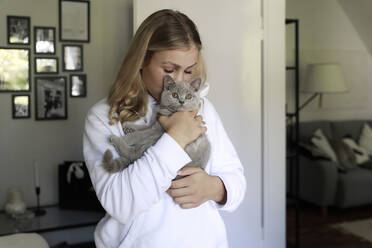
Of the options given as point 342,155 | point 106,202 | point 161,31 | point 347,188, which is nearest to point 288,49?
→ point 342,155

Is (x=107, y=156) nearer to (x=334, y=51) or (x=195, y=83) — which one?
(x=195, y=83)

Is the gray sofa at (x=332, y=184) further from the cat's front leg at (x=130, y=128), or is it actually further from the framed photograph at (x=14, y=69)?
the cat's front leg at (x=130, y=128)

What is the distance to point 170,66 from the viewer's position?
1.14 m

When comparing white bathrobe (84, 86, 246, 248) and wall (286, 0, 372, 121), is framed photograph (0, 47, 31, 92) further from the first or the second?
wall (286, 0, 372, 121)

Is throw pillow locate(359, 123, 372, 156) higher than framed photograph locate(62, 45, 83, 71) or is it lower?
lower

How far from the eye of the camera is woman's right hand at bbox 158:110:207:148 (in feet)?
3.38

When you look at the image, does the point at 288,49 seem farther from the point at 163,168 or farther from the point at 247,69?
the point at 163,168

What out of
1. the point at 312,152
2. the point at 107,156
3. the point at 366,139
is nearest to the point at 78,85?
the point at 107,156

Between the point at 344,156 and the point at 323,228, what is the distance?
93 centimetres

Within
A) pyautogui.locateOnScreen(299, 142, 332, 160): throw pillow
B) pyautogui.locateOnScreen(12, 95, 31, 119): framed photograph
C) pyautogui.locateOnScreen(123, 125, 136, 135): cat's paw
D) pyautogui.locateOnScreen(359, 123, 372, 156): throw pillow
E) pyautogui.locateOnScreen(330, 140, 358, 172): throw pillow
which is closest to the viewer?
pyautogui.locateOnScreen(123, 125, 136, 135): cat's paw

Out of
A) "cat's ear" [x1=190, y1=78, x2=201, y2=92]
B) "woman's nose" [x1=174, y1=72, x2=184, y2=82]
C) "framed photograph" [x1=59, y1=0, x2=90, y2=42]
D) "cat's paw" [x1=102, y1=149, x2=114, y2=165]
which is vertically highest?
"framed photograph" [x1=59, y1=0, x2=90, y2=42]

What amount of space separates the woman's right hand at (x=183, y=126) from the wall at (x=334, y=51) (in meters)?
3.78

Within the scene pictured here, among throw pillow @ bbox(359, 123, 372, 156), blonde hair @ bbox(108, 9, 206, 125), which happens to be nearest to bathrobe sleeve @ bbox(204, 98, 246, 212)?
blonde hair @ bbox(108, 9, 206, 125)

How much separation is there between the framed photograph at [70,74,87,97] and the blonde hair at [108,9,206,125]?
1847 millimetres
